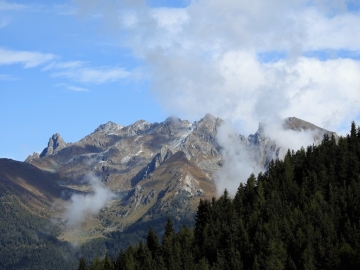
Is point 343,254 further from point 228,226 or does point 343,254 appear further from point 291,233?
point 228,226

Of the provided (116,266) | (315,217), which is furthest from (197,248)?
A: (315,217)

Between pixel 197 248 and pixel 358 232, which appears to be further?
pixel 197 248

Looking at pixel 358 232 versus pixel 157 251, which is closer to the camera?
pixel 358 232

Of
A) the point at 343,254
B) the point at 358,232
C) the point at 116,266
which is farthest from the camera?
the point at 116,266

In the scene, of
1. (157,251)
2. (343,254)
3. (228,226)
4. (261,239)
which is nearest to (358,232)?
(343,254)

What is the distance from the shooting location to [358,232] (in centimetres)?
17725

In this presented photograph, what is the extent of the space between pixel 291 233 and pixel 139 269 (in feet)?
144

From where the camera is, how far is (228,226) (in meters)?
198

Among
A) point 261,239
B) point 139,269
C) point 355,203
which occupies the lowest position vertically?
point 139,269

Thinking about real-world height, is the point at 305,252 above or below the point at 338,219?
below

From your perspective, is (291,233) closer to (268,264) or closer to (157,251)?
(268,264)

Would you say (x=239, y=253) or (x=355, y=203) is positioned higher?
(x=355, y=203)

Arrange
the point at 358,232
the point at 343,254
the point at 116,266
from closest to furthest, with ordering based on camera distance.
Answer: the point at 343,254
the point at 358,232
the point at 116,266

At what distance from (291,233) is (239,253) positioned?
51.9 ft
